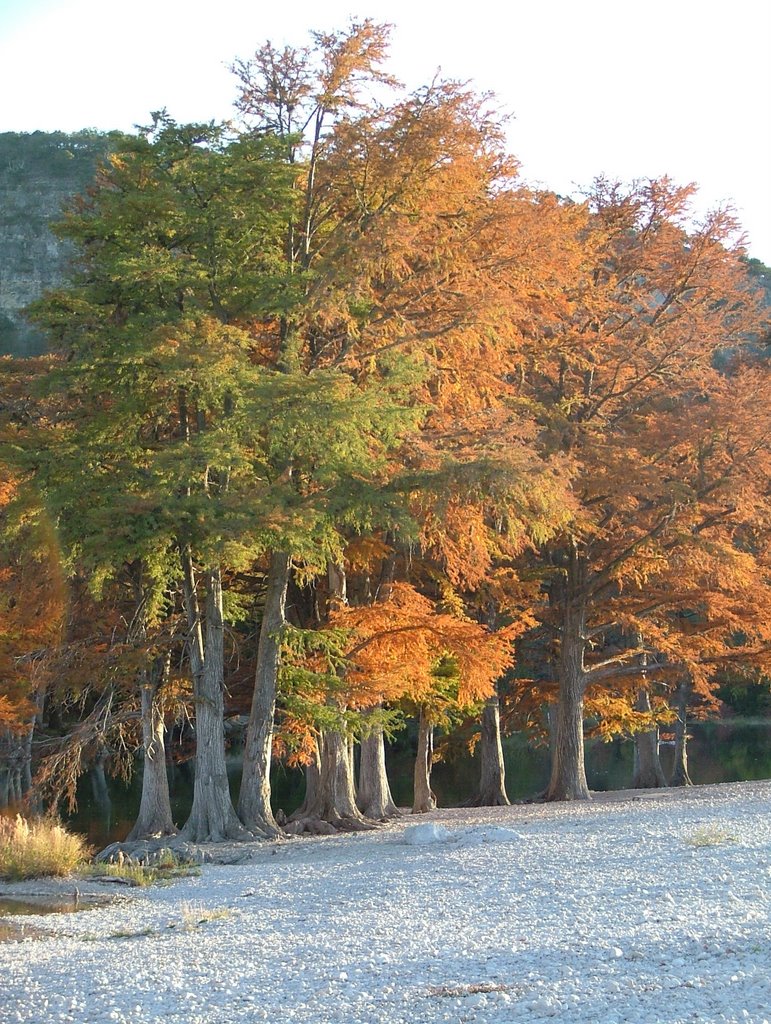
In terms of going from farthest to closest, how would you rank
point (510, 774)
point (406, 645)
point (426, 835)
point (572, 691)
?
1. point (510, 774)
2. point (572, 691)
3. point (406, 645)
4. point (426, 835)

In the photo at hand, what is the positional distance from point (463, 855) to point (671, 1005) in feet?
26.0

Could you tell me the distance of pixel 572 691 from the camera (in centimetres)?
2594

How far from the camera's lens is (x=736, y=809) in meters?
17.2

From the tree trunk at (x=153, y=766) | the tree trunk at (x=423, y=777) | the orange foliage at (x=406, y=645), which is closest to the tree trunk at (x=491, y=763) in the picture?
the tree trunk at (x=423, y=777)

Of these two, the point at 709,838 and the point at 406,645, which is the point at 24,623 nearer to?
the point at 406,645

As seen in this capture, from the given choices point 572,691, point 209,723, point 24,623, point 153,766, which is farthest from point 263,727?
point 572,691

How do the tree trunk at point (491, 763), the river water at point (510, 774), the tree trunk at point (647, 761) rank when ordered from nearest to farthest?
the tree trunk at point (491, 763) → the river water at point (510, 774) → the tree trunk at point (647, 761)

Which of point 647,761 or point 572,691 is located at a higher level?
point 572,691

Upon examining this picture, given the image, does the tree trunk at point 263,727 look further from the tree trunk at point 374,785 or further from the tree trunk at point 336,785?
the tree trunk at point 374,785

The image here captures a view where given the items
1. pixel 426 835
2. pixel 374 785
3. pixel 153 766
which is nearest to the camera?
pixel 426 835

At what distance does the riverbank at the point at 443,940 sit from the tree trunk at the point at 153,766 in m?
5.97

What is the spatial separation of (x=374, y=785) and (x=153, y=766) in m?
5.20

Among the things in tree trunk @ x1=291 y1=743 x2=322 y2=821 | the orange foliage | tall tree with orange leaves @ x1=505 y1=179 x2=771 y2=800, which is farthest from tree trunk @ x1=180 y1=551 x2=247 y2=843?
tall tree with orange leaves @ x1=505 y1=179 x2=771 y2=800

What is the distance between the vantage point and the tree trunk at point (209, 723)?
1848 cm
